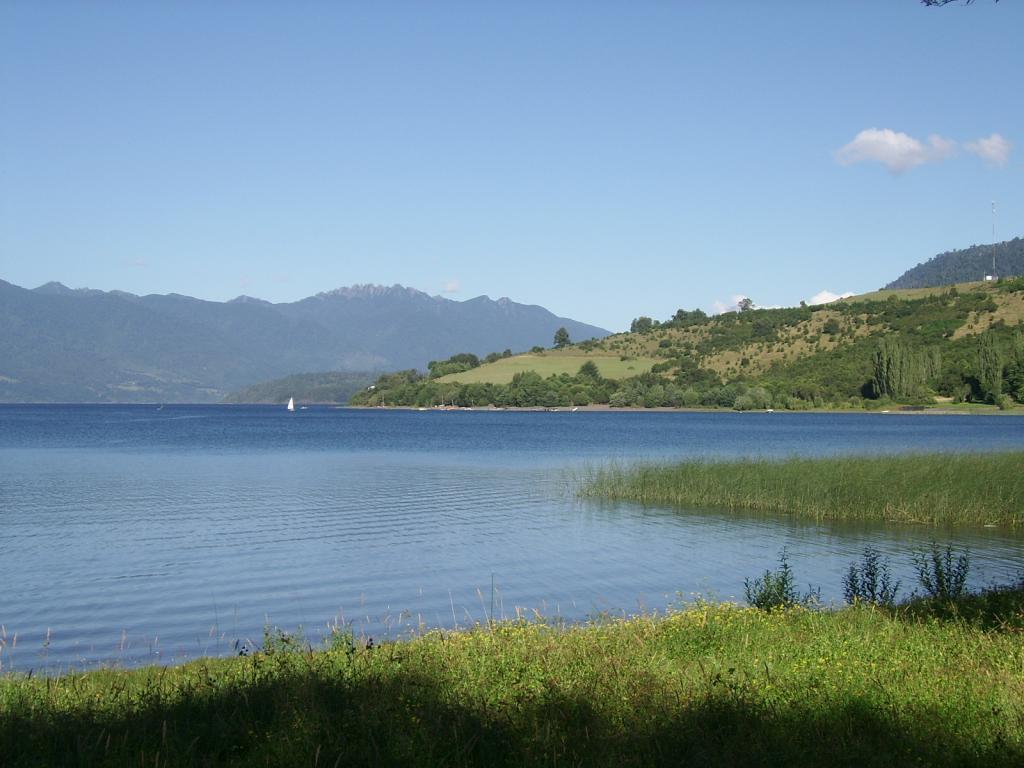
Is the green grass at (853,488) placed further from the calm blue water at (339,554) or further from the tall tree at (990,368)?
the tall tree at (990,368)

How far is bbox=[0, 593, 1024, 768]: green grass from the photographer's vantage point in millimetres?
7016

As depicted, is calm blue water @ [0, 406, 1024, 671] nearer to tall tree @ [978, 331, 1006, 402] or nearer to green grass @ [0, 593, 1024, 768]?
green grass @ [0, 593, 1024, 768]

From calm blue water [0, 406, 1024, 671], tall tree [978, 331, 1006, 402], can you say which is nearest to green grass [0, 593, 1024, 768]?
calm blue water [0, 406, 1024, 671]

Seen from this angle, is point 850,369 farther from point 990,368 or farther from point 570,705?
point 570,705

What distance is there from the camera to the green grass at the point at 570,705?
7016 millimetres

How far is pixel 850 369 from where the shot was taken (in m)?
166

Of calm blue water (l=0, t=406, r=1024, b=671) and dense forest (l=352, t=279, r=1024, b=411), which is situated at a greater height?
dense forest (l=352, t=279, r=1024, b=411)

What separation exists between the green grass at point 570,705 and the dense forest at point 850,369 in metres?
143

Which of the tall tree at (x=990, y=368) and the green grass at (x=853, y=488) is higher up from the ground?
the tall tree at (x=990, y=368)

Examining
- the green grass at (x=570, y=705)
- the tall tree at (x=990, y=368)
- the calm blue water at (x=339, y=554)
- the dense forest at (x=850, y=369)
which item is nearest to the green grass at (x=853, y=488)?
the calm blue water at (x=339, y=554)

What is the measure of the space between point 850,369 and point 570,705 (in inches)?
6601

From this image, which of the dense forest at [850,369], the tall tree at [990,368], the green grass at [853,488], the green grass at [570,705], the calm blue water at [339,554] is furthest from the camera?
the dense forest at [850,369]

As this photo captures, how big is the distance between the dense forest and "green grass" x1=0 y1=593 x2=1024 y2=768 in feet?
468

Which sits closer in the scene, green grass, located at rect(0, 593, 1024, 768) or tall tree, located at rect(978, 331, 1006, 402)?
green grass, located at rect(0, 593, 1024, 768)
